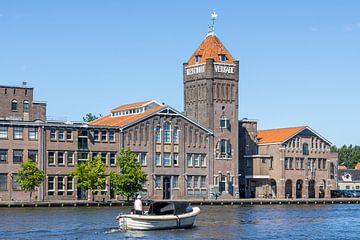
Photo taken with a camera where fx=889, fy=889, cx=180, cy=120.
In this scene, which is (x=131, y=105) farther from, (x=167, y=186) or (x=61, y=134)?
(x=61, y=134)

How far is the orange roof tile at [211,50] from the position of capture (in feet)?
471

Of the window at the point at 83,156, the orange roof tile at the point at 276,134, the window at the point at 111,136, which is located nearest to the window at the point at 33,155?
the window at the point at 83,156

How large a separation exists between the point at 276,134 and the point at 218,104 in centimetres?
1583

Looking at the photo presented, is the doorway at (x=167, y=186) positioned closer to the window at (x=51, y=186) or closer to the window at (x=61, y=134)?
the window at (x=61, y=134)

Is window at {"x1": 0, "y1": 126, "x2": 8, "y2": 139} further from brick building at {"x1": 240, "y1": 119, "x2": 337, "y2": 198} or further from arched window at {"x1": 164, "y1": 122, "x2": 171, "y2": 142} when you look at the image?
brick building at {"x1": 240, "y1": 119, "x2": 337, "y2": 198}

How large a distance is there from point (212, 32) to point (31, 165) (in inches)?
1783

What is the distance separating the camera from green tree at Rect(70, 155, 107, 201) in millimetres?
119500

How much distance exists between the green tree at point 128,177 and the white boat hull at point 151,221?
41.5 metres

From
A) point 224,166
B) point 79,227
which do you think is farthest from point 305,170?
point 79,227

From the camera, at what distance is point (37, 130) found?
399 ft

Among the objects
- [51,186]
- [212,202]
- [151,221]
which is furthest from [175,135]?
[151,221]

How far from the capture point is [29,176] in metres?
116

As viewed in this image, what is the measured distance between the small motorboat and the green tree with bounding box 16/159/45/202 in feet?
132

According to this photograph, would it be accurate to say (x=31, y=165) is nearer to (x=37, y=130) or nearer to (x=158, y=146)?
(x=37, y=130)
